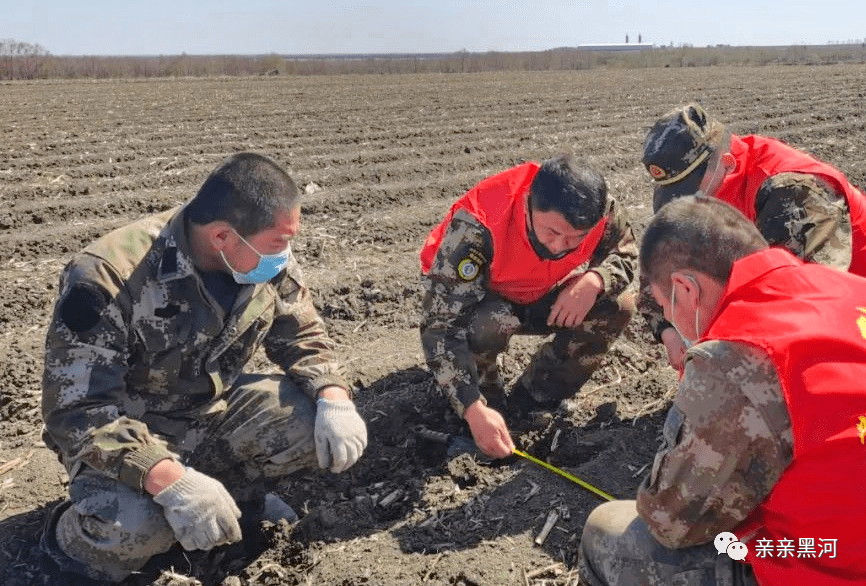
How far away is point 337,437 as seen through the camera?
127 inches

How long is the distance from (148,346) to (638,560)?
5.96ft

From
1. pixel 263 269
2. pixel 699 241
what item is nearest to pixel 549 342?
pixel 263 269

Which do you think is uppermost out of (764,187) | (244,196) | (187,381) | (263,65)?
(263,65)

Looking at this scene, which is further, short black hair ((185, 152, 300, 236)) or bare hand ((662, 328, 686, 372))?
bare hand ((662, 328, 686, 372))

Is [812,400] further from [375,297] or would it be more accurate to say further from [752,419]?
[375,297]

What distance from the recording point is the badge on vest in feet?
12.4

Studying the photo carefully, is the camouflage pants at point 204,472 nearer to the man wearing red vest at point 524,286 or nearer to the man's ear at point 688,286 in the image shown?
the man wearing red vest at point 524,286

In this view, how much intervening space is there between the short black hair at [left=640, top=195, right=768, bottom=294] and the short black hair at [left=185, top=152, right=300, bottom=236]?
1331 millimetres

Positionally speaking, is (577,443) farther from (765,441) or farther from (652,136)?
(765,441)

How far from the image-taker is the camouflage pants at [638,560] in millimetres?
2307

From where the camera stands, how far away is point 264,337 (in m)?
3.52

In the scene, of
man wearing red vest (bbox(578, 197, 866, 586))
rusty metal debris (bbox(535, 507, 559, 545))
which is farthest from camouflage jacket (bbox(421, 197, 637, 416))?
man wearing red vest (bbox(578, 197, 866, 586))

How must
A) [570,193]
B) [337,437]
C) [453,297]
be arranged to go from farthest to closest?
[453,297]
[570,193]
[337,437]

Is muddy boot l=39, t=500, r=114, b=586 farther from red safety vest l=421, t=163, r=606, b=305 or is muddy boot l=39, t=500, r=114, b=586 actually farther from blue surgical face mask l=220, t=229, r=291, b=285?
red safety vest l=421, t=163, r=606, b=305
